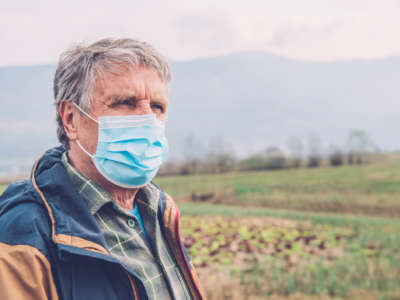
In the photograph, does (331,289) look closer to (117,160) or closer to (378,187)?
(117,160)

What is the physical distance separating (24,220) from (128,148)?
668mm

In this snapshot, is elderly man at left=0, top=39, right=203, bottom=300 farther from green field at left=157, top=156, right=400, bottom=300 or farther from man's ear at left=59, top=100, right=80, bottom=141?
green field at left=157, top=156, right=400, bottom=300

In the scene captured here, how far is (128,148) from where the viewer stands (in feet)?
6.91

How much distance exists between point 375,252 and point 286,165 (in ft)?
76.4

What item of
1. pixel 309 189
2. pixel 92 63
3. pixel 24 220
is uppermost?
pixel 92 63

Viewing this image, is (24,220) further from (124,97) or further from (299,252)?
(299,252)

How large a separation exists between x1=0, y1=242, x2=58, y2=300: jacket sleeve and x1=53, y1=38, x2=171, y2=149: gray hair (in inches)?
27.6

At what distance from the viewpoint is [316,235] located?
9.69m

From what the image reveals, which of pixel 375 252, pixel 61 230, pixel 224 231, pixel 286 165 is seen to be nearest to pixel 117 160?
pixel 61 230

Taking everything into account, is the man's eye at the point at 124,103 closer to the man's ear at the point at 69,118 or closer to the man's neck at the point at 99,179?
the man's ear at the point at 69,118

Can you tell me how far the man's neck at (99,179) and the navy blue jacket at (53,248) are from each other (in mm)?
130

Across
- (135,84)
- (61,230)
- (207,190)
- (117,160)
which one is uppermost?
(135,84)

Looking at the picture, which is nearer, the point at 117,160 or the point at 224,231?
the point at 117,160

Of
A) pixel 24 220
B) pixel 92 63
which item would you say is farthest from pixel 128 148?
pixel 24 220
